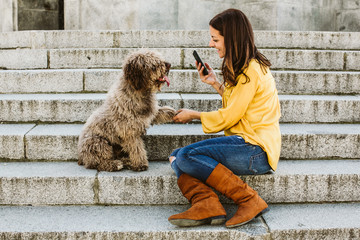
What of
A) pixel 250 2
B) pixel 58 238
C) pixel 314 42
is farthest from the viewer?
pixel 250 2

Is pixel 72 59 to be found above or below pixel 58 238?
above

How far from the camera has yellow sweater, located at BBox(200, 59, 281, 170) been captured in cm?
279

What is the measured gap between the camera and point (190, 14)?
7.59 m

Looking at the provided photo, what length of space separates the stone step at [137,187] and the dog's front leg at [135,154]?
77 millimetres

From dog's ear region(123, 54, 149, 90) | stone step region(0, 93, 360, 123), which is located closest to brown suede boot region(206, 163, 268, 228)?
dog's ear region(123, 54, 149, 90)

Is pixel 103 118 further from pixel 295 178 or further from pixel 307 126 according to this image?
pixel 307 126

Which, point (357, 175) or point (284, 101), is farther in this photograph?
point (284, 101)

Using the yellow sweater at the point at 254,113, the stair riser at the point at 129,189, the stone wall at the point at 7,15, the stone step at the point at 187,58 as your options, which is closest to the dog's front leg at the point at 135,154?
the stair riser at the point at 129,189

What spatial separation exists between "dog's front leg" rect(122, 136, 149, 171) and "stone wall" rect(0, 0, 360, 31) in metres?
4.54

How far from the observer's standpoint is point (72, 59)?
5.24 m

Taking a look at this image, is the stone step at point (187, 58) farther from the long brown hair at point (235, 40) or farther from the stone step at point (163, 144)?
the long brown hair at point (235, 40)

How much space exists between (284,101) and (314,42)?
2138 millimetres

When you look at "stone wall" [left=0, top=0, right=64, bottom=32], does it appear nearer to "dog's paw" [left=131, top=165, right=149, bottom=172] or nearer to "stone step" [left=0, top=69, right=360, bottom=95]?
"stone step" [left=0, top=69, right=360, bottom=95]

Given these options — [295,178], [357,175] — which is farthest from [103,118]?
[357,175]
